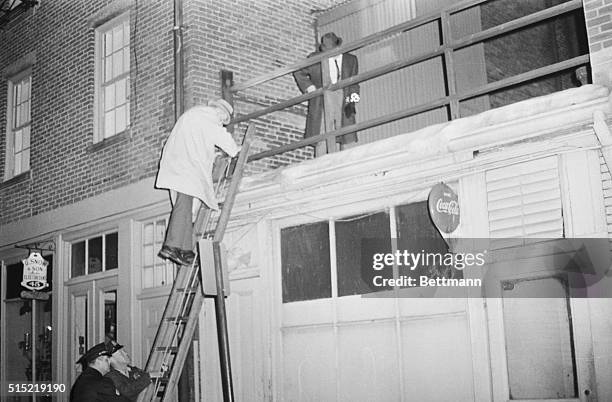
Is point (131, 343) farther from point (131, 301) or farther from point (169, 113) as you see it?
point (169, 113)

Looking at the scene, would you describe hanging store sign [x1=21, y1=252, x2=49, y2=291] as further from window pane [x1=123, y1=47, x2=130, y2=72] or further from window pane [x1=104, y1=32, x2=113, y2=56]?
window pane [x1=104, y1=32, x2=113, y2=56]

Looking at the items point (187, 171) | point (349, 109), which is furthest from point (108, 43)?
point (349, 109)

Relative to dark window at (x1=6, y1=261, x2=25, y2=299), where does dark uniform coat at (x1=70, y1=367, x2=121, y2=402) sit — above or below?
below

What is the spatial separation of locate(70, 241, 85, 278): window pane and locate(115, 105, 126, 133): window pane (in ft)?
6.24

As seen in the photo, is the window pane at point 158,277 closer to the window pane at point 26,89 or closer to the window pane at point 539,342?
the window pane at point 539,342

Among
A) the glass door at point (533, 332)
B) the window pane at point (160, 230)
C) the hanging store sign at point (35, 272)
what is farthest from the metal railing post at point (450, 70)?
the hanging store sign at point (35, 272)

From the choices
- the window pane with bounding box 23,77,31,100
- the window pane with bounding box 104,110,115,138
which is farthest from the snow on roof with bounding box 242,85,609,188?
the window pane with bounding box 23,77,31,100

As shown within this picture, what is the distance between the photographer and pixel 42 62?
12.9 metres

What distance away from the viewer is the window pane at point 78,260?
11711 millimetres

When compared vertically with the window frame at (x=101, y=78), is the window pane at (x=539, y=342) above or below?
below

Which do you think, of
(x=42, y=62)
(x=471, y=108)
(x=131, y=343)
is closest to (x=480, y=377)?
(x=471, y=108)

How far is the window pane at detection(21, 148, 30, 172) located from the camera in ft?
44.0

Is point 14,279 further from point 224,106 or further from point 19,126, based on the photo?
point 224,106

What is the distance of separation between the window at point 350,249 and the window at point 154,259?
2142mm
